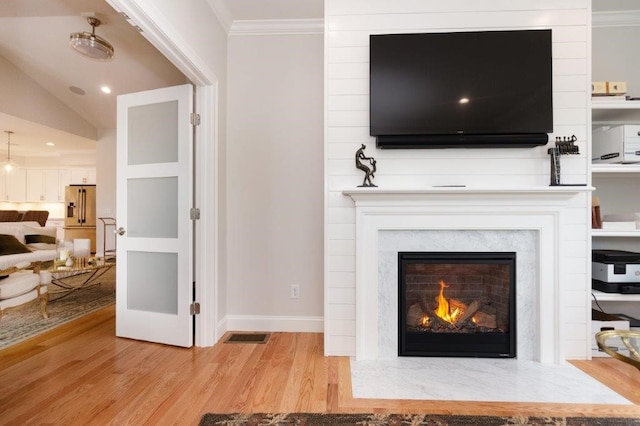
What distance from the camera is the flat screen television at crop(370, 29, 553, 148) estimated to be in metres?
2.22

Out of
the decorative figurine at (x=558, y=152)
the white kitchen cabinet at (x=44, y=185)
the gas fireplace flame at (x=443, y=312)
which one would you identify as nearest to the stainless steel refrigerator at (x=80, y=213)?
the white kitchen cabinet at (x=44, y=185)

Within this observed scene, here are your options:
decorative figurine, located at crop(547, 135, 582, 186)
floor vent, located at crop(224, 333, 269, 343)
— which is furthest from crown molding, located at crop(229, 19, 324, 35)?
floor vent, located at crop(224, 333, 269, 343)

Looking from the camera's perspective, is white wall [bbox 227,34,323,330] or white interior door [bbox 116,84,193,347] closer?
white interior door [bbox 116,84,193,347]

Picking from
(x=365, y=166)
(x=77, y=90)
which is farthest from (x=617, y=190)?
(x=77, y=90)

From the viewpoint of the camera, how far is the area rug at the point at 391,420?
1.56 metres

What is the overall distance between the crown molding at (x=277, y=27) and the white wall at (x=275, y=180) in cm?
4

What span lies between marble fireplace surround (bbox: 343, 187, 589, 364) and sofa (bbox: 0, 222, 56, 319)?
294cm

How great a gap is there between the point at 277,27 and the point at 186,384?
2769 millimetres

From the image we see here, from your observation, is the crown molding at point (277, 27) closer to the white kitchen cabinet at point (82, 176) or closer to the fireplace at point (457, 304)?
the fireplace at point (457, 304)

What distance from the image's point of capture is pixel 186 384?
193cm

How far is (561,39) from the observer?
2.27m

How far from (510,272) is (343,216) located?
1.21 meters

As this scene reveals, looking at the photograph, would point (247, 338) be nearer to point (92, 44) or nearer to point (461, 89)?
point (461, 89)

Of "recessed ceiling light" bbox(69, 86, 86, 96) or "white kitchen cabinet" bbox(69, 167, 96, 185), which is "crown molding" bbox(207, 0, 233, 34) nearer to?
"recessed ceiling light" bbox(69, 86, 86, 96)
